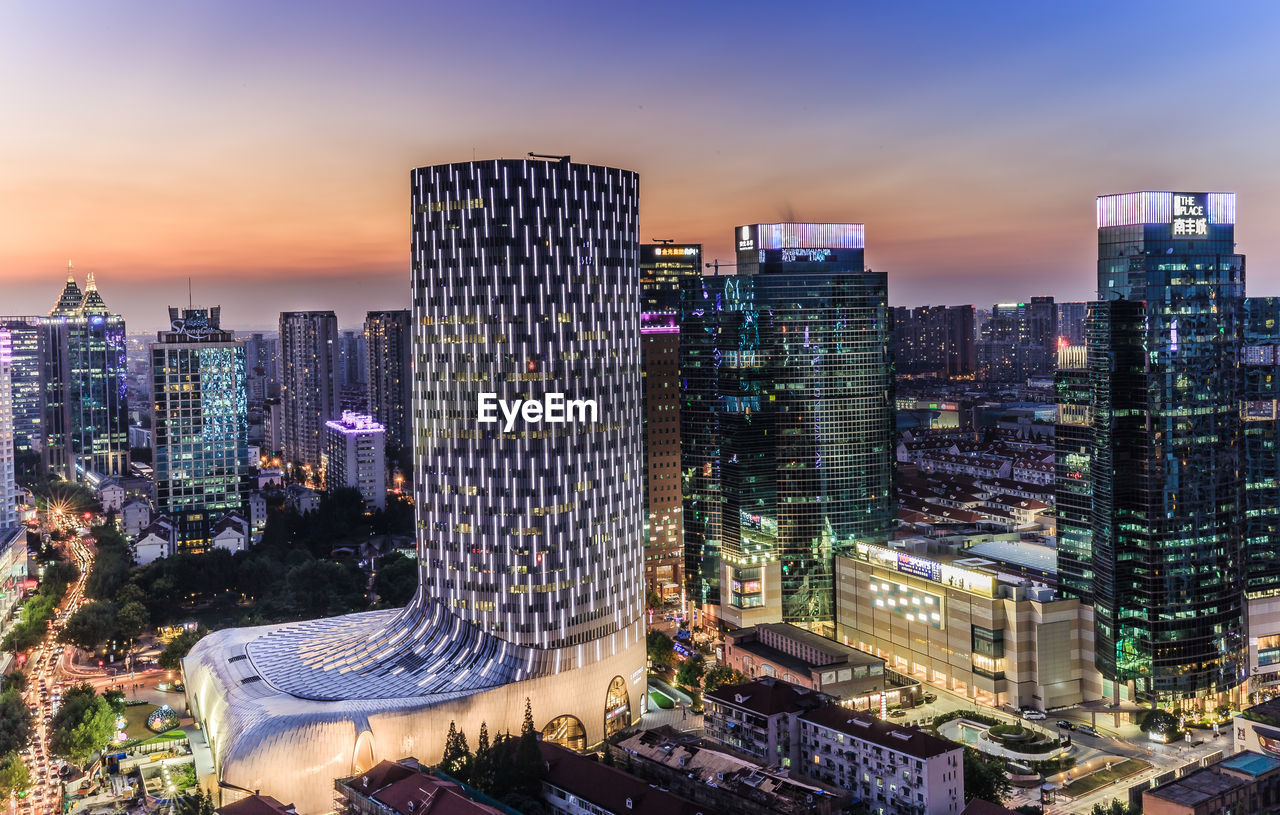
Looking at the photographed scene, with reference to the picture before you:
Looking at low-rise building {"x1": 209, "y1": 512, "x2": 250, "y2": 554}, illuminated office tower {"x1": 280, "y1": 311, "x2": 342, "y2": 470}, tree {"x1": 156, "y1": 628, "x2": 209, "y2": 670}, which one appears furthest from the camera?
illuminated office tower {"x1": 280, "y1": 311, "x2": 342, "y2": 470}

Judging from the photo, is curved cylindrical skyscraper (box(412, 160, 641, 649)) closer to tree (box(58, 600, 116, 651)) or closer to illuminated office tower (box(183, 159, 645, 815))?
illuminated office tower (box(183, 159, 645, 815))

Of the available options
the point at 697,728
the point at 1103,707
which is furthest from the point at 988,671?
the point at 697,728

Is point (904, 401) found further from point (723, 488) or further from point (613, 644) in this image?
point (613, 644)

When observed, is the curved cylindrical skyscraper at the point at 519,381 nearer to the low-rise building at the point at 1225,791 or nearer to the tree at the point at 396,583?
the low-rise building at the point at 1225,791

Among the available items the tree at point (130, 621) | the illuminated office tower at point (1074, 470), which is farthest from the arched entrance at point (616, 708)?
the tree at point (130, 621)

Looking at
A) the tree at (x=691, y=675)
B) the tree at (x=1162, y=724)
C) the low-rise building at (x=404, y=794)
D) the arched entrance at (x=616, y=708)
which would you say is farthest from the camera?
the tree at (x=691, y=675)

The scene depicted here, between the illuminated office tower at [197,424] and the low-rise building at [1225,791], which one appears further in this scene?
the illuminated office tower at [197,424]

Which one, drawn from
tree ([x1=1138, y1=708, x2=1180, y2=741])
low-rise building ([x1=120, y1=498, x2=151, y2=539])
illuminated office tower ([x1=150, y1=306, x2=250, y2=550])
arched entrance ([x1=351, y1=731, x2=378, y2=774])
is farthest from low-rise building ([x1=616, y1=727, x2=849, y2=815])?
low-rise building ([x1=120, y1=498, x2=151, y2=539])
